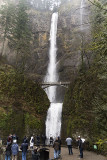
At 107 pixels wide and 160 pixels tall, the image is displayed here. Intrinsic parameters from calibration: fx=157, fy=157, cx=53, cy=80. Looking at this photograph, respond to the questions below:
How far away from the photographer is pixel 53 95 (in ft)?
122

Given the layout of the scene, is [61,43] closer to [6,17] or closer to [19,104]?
[6,17]

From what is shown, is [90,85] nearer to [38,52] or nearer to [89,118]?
[89,118]

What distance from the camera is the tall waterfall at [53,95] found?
24408 millimetres

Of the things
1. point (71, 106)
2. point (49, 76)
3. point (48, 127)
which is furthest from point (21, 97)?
point (49, 76)

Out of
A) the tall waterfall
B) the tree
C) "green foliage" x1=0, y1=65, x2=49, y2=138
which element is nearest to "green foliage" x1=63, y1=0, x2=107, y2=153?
the tall waterfall

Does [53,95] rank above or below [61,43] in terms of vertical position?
below

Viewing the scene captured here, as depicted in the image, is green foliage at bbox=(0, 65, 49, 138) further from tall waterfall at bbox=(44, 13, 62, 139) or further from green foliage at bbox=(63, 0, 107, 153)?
green foliage at bbox=(63, 0, 107, 153)

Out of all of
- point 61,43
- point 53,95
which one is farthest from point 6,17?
point 53,95

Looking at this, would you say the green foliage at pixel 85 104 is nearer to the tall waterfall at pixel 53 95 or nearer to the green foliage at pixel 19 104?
the tall waterfall at pixel 53 95

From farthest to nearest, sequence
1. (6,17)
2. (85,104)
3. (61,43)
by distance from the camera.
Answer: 1. (61,43)
2. (6,17)
3. (85,104)

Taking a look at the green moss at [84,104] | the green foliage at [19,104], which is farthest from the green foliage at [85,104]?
the green foliage at [19,104]

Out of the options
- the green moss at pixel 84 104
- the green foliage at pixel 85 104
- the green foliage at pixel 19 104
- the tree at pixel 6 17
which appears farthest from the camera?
the tree at pixel 6 17

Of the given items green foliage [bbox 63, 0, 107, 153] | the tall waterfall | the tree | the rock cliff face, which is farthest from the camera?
the rock cliff face

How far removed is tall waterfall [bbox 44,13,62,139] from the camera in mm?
24408
